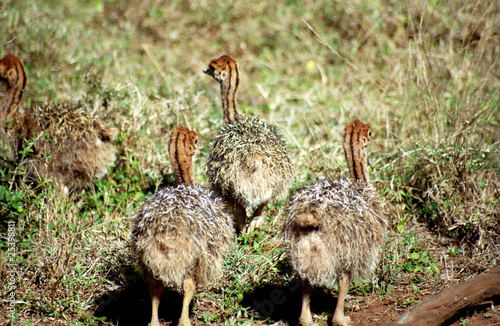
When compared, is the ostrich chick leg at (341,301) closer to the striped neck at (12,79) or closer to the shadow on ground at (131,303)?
the shadow on ground at (131,303)

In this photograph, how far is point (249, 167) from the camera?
5020 millimetres

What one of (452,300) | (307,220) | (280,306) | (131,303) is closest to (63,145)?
(131,303)

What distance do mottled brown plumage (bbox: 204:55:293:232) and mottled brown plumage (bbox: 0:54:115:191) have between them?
1.28m

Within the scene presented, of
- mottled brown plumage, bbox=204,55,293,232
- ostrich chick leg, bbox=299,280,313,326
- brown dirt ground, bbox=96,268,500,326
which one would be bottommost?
brown dirt ground, bbox=96,268,500,326

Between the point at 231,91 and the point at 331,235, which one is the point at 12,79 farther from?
the point at 331,235

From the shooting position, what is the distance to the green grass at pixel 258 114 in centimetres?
489

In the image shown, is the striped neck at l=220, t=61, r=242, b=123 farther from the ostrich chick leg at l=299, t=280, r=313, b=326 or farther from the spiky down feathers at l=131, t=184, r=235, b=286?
the ostrich chick leg at l=299, t=280, r=313, b=326

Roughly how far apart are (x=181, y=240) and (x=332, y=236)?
1167 mm

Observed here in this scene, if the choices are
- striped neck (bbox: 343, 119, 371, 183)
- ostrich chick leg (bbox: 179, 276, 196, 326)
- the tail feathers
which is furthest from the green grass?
the tail feathers

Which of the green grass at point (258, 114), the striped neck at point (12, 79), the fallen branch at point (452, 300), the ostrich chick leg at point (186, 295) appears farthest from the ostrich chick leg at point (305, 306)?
the striped neck at point (12, 79)

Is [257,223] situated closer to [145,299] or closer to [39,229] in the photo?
[145,299]

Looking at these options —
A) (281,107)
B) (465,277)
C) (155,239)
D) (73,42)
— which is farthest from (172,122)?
(465,277)

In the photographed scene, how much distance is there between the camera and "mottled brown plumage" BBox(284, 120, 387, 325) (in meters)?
3.97

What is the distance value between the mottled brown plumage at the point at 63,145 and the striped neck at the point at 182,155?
1.27 m
